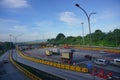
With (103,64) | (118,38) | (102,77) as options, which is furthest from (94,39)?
(102,77)

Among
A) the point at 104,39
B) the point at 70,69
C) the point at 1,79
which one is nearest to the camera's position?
the point at 1,79

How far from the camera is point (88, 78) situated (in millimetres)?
29422

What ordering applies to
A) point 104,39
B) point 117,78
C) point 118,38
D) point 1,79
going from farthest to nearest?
1. point 104,39
2. point 118,38
3. point 1,79
4. point 117,78

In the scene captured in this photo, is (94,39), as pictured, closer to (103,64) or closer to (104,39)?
(104,39)

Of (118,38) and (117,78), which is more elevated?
(118,38)

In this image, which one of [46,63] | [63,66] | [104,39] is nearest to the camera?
[63,66]

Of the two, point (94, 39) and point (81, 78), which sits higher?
point (94, 39)

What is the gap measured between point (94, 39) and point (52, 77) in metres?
98.5

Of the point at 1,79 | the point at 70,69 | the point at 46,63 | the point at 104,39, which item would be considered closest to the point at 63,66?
the point at 70,69

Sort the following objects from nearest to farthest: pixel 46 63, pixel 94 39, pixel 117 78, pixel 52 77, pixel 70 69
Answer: pixel 52 77, pixel 117 78, pixel 70 69, pixel 46 63, pixel 94 39

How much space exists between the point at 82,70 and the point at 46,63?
19.8 m

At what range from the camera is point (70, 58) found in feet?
174

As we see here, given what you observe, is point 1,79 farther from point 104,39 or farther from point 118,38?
point 104,39

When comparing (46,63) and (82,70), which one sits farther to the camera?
(46,63)
